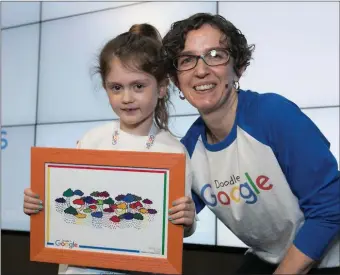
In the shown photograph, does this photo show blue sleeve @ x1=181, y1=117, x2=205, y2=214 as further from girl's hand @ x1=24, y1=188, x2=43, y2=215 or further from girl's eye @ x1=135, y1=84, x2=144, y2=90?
girl's hand @ x1=24, y1=188, x2=43, y2=215

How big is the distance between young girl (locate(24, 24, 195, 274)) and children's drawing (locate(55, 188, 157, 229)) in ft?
0.23

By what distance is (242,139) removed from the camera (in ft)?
3.20

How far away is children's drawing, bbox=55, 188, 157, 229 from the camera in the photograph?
0.88 m

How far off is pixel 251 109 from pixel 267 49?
64 cm

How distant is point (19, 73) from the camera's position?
1.79 meters

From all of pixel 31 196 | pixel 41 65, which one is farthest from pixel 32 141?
pixel 31 196

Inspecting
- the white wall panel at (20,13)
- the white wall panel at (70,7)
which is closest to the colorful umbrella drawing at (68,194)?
the white wall panel at (70,7)

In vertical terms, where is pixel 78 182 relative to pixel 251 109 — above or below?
below

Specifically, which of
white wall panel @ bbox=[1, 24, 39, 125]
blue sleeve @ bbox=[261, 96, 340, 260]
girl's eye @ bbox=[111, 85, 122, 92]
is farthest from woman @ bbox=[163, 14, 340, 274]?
white wall panel @ bbox=[1, 24, 39, 125]

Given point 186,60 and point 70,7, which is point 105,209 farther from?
point 70,7

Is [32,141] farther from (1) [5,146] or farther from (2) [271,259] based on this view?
(2) [271,259]

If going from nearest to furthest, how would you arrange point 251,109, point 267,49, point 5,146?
point 251,109, point 267,49, point 5,146

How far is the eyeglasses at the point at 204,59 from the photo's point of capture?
3.04ft

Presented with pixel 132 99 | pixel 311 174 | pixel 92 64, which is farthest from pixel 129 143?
pixel 92 64
